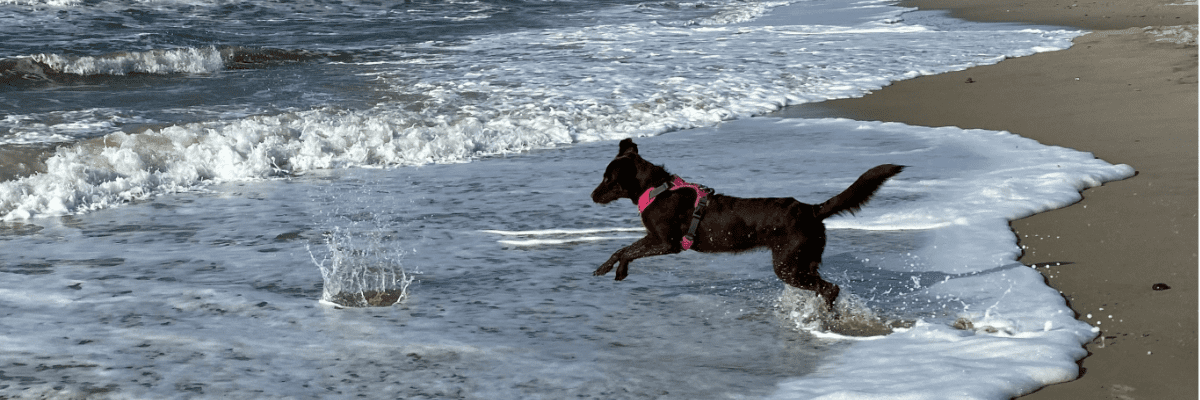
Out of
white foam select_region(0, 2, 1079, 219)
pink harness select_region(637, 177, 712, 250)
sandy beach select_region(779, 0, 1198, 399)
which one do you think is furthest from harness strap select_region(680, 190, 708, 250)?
white foam select_region(0, 2, 1079, 219)

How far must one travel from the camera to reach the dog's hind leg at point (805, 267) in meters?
4.11

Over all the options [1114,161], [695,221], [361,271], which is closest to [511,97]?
[1114,161]

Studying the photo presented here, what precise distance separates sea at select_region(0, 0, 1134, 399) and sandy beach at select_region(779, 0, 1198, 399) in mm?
163

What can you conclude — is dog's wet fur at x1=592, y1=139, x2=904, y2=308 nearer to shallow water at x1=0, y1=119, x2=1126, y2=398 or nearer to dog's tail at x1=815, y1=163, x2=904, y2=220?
dog's tail at x1=815, y1=163, x2=904, y2=220

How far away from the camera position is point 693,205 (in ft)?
14.8

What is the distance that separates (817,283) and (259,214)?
396 cm

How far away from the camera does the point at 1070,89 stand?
33.8ft

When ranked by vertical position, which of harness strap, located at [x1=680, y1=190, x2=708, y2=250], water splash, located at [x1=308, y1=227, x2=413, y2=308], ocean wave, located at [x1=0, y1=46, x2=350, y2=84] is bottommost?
water splash, located at [x1=308, y1=227, x2=413, y2=308]

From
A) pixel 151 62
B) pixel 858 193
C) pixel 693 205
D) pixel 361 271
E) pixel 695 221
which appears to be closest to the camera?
pixel 858 193

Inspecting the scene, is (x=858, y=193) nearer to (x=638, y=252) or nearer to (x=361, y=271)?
(x=638, y=252)

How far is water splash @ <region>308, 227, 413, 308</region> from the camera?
4586 millimetres

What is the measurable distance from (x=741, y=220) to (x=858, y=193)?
522 mm

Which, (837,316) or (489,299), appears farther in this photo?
(489,299)

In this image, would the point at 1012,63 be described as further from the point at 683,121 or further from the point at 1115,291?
the point at 1115,291
